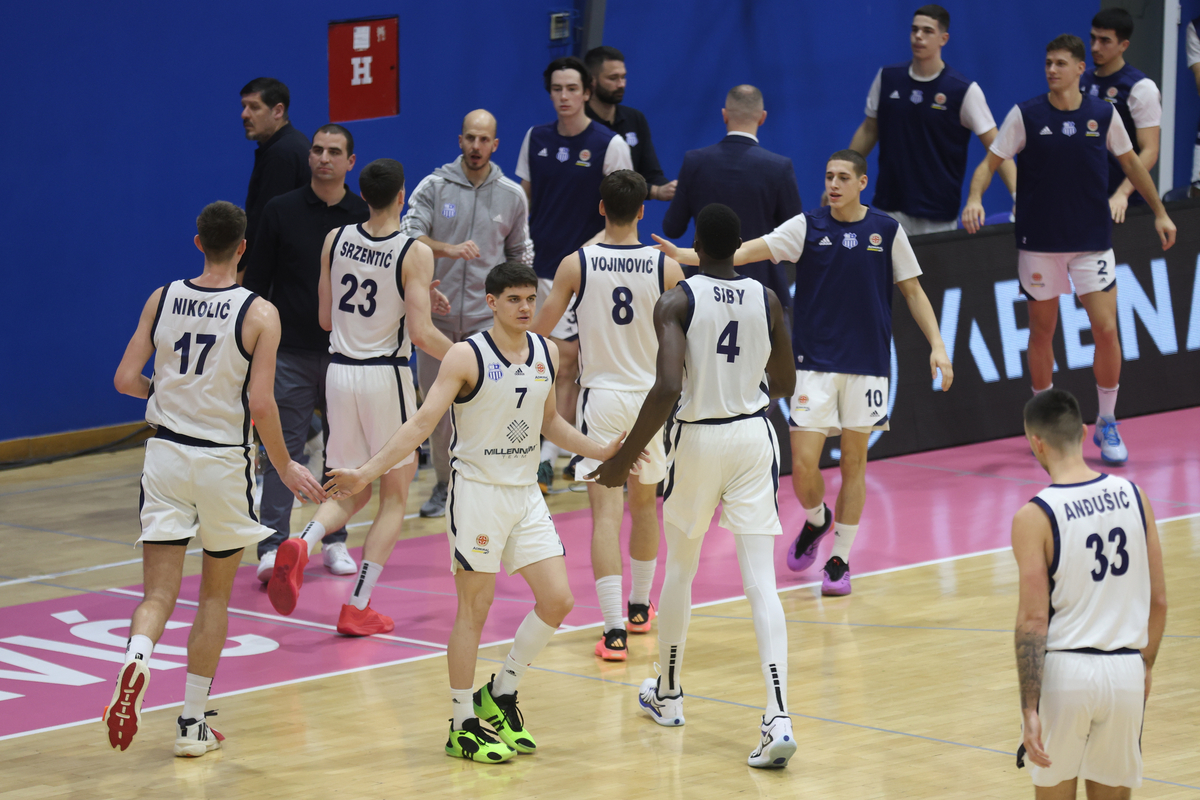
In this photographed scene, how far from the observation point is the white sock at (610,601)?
25.0 feet

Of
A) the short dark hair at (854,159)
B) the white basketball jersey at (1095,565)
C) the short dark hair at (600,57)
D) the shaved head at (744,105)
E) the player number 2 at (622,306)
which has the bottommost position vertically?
the white basketball jersey at (1095,565)

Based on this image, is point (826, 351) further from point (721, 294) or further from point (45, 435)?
point (45, 435)

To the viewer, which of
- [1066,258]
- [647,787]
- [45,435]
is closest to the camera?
[647,787]

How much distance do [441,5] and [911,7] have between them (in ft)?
18.3

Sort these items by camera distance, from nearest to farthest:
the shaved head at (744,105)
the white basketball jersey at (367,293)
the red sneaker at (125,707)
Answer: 1. the red sneaker at (125,707)
2. the white basketball jersey at (367,293)
3. the shaved head at (744,105)

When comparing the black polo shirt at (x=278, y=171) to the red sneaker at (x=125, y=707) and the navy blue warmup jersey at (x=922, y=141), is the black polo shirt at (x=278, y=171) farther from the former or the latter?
the navy blue warmup jersey at (x=922, y=141)

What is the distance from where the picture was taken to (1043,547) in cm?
457

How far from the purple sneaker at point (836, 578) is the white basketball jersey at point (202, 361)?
3608 mm

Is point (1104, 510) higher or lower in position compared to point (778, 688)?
higher

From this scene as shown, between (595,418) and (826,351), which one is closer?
(595,418)

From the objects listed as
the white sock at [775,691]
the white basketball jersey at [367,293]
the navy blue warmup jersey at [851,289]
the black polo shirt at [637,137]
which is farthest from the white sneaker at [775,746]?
the black polo shirt at [637,137]

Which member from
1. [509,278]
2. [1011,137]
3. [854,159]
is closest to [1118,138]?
[1011,137]

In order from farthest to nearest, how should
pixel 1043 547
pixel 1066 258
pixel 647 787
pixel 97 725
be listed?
1. pixel 1066 258
2. pixel 97 725
3. pixel 647 787
4. pixel 1043 547

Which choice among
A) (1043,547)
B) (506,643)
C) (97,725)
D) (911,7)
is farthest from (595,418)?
(911,7)
